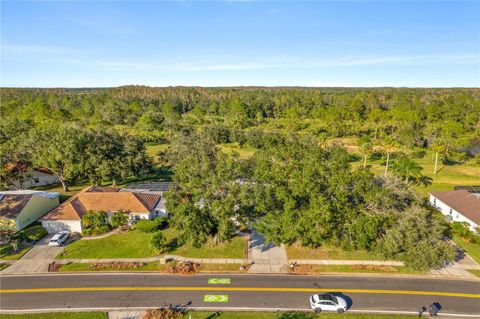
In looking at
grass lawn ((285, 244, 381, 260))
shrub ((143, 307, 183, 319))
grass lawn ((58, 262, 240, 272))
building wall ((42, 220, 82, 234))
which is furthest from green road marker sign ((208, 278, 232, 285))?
building wall ((42, 220, 82, 234))

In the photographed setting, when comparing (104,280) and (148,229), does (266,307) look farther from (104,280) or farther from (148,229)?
(148,229)

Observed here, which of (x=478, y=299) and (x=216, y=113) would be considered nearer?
(x=478, y=299)

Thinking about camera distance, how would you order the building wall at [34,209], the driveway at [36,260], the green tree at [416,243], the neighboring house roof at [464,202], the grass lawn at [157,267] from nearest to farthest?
the green tree at [416,243] → the grass lawn at [157,267] → the driveway at [36,260] → the building wall at [34,209] → the neighboring house roof at [464,202]

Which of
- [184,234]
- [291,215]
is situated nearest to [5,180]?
[184,234]

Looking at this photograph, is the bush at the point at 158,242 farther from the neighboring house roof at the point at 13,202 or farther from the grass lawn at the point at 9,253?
the neighboring house roof at the point at 13,202

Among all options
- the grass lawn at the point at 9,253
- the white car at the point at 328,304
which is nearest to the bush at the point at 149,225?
the grass lawn at the point at 9,253

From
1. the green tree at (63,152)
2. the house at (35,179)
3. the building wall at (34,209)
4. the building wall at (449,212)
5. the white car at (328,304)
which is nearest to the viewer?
the white car at (328,304)

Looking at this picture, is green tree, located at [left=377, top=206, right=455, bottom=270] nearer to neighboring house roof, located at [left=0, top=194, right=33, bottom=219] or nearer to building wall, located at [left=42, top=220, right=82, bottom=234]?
building wall, located at [left=42, top=220, right=82, bottom=234]

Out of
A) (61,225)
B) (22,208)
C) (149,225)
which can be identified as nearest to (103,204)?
(61,225)
